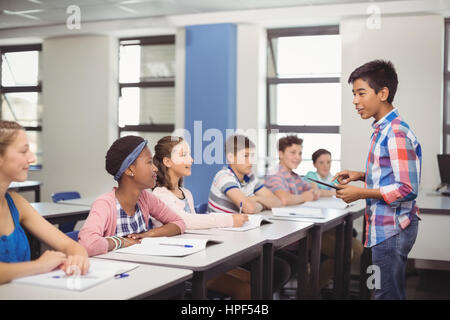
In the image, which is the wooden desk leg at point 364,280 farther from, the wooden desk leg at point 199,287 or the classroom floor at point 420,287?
the wooden desk leg at point 199,287

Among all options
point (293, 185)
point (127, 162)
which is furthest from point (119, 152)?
point (293, 185)

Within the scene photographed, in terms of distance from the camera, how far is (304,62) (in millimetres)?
6266

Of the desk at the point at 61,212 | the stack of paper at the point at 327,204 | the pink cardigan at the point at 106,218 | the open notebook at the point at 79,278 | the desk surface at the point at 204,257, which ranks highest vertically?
the pink cardigan at the point at 106,218

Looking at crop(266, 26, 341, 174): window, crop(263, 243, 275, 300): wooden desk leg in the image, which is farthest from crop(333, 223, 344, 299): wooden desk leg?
crop(266, 26, 341, 174): window

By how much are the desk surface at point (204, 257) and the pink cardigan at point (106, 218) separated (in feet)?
0.24

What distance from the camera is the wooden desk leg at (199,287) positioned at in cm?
172

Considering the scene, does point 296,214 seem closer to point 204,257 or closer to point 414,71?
point 204,257

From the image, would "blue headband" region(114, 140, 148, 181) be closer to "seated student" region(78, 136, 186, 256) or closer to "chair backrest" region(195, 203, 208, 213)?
"seated student" region(78, 136, 186, 256)

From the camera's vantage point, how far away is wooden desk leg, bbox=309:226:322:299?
294 centimetres

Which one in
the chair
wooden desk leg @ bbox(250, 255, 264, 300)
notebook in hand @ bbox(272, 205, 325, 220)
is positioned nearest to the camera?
wooden desk leg @ bbox(250, 255, 264, 300)

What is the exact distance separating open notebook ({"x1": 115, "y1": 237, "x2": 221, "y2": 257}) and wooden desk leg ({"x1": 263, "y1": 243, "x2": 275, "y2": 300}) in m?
0.33

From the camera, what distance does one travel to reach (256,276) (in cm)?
225

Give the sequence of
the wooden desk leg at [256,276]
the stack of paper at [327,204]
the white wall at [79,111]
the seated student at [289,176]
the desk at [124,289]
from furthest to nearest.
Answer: the white wall at [79,111] < the seated student at [289,176] < the stack of paper at [327,204] < the wooden desk leg at [256,276] < the desk at [124,289]

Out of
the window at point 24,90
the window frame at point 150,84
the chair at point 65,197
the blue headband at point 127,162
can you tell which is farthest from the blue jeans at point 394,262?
the window at point 24,90
